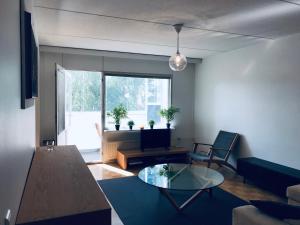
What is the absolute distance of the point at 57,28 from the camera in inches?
140

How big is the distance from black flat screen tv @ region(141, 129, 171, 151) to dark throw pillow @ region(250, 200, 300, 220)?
3626mm

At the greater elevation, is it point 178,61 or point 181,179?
point 178,61

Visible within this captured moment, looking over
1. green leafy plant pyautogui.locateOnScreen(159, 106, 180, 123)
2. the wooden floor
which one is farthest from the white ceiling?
the wooden floor

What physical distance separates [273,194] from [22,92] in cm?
377

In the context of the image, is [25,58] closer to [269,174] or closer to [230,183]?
[269,174]

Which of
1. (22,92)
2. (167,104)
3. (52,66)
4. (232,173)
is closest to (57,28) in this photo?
(52,66)

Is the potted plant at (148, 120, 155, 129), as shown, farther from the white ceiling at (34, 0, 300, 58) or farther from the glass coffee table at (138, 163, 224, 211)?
the glass coffee table at (138, 163, 224, 211)

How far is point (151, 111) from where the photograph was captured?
20.0ft

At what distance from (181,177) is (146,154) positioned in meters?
1.85

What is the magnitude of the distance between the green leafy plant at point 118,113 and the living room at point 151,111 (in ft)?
0.08

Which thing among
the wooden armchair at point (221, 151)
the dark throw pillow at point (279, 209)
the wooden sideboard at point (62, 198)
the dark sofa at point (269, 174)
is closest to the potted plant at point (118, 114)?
the wooden armchair at point (221, 151)

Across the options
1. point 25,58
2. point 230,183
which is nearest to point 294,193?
point 230,183

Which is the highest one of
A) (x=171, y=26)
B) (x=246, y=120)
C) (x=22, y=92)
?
(x=171, y=26)

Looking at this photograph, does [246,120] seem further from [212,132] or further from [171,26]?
[171,26]
